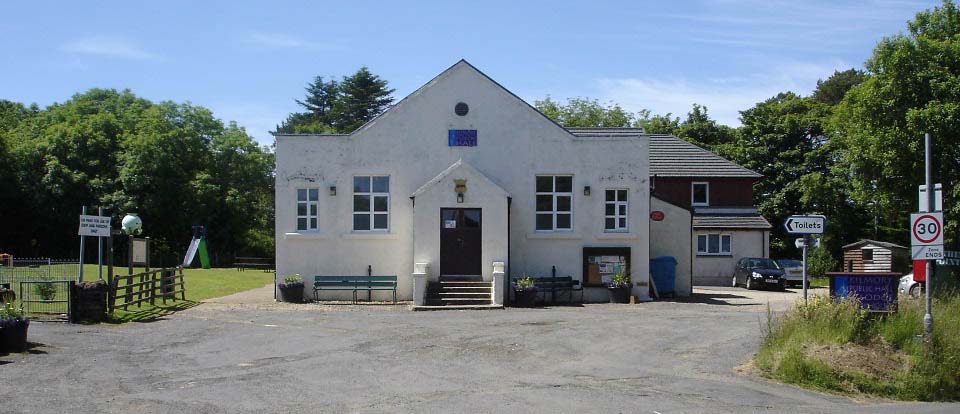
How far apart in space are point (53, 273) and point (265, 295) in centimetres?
833

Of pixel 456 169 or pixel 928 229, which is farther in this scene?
pixel 456 169

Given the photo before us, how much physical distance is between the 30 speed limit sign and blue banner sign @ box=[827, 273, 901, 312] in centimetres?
73

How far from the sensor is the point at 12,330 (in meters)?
15.4

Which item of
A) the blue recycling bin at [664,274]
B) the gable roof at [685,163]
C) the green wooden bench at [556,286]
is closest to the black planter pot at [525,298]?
the green wooden bench at [556,286]

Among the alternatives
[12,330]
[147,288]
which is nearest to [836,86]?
[147,288]

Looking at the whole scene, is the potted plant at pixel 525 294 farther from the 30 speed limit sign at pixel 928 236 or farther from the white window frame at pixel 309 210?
the 30 speed limit sign at pixel 928 236

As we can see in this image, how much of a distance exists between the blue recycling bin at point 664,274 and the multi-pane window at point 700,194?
38.7 ft

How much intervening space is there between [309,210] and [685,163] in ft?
64.7

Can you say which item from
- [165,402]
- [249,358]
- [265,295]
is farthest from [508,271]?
[165,402]

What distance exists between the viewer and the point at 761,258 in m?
38.2

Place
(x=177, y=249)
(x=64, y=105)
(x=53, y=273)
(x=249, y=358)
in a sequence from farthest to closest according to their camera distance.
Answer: (x=64, y=105) < (x=177, y=249) < (x=53, y=273) < (x=249, y=358)

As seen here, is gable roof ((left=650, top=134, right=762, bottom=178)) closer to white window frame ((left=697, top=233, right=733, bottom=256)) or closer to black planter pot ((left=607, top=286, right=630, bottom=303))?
white window frame ((left=697, top=233, right=733, bottom=256))

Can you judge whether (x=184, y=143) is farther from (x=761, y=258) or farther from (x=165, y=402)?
(x=165, y=402)

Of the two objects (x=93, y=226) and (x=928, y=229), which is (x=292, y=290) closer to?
(x=93, y=226)
